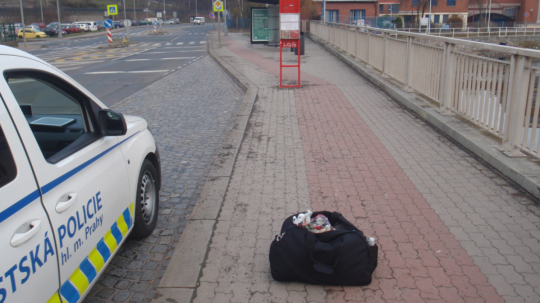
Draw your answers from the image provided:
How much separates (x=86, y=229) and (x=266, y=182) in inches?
115

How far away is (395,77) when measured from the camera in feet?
37.7

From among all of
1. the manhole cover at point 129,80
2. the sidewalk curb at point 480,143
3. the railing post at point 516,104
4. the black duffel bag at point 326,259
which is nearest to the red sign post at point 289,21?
the sidewalk curb at point 480,143

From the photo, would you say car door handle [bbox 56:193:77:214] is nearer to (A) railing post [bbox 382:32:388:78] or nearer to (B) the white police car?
(B) the white police car

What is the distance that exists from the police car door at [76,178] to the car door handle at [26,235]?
16cm

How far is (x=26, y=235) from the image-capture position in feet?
7.27

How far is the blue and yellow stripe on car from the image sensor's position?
2634 millimetres

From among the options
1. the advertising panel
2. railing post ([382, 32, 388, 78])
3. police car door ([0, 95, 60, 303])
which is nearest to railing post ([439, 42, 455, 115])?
railing post ([382, 32, 388, 78])

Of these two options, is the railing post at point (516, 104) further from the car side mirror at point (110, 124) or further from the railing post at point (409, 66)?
the railing post at point (409, 66)

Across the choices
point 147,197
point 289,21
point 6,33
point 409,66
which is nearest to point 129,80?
point 289,21

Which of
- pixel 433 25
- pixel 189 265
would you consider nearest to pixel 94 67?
pixel 189 265

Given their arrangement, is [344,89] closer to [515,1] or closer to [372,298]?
[372,298]

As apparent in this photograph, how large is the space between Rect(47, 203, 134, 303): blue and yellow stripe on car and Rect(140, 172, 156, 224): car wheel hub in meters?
0.41

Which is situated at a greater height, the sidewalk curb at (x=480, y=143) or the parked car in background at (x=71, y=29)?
the parked car in background at (x=71, y=29)

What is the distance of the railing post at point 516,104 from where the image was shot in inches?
205
